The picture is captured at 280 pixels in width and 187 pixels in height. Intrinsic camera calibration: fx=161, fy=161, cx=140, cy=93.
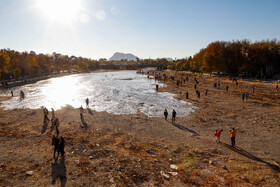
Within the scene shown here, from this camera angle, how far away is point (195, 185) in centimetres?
862

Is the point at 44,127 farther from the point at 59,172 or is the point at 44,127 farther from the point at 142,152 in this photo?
the point at 142,152

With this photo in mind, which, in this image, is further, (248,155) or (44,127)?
(44,127)

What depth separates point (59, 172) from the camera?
935cm

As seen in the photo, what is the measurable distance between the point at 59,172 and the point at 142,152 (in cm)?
571

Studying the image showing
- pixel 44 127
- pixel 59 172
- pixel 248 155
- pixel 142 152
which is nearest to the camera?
pixel 59 172

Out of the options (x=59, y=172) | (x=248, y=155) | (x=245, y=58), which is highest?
(x=245, y=58)

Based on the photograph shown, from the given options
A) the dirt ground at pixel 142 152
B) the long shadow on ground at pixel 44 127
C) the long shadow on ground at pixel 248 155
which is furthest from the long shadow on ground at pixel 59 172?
the long shadow on ground at pixel 248 155

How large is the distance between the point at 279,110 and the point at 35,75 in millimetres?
92412

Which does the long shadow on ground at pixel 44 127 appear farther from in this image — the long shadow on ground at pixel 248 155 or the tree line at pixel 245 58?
the tree line at pixel 245 58

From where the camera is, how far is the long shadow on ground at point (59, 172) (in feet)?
28.4

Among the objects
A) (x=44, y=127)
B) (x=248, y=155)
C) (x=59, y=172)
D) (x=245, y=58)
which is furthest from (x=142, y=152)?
(x=245, y=58)

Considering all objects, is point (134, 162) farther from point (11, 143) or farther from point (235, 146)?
point (11, 143)

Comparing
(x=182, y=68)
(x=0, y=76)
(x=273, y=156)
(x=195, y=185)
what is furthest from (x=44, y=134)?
(x=182, y=68)

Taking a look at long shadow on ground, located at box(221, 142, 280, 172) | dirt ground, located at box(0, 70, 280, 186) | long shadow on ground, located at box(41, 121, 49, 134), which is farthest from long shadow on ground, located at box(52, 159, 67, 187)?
long shadow on ground, located at box(221, 142, 280, 172)
